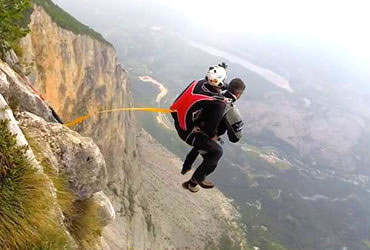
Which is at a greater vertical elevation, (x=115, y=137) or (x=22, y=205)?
(x=22, y=205)

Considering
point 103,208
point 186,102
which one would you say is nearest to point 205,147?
point 186,102

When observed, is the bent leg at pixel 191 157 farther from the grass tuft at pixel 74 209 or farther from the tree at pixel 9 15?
the tree at pixel 9 15

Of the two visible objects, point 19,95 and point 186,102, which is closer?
point 186,102

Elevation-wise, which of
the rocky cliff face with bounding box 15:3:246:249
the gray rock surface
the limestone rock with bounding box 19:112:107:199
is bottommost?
the rocky cliff face with bounding box 15:3:246:249

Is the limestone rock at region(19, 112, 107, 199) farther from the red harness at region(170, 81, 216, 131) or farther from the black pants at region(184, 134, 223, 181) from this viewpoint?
the black pants at region(184, 134, 223, 181)

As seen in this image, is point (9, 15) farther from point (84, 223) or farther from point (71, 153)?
point (84, 223)

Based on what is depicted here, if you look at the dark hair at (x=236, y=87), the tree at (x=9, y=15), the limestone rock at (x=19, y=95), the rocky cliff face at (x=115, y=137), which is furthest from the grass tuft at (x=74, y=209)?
the rocky cliff face at (x=115, y=137)

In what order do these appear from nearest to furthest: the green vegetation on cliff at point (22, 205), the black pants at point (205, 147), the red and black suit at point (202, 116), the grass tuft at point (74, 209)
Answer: the green vegetation on cliff at point (22, 205), the grass tuft at point (74, 209), the red and black suit at point (202, 116), the black pants at point (205, 147)

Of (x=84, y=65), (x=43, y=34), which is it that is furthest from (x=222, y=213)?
(x=43, y=34)

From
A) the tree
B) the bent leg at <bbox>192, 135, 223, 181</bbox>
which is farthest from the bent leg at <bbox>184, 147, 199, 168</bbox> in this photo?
the tree
